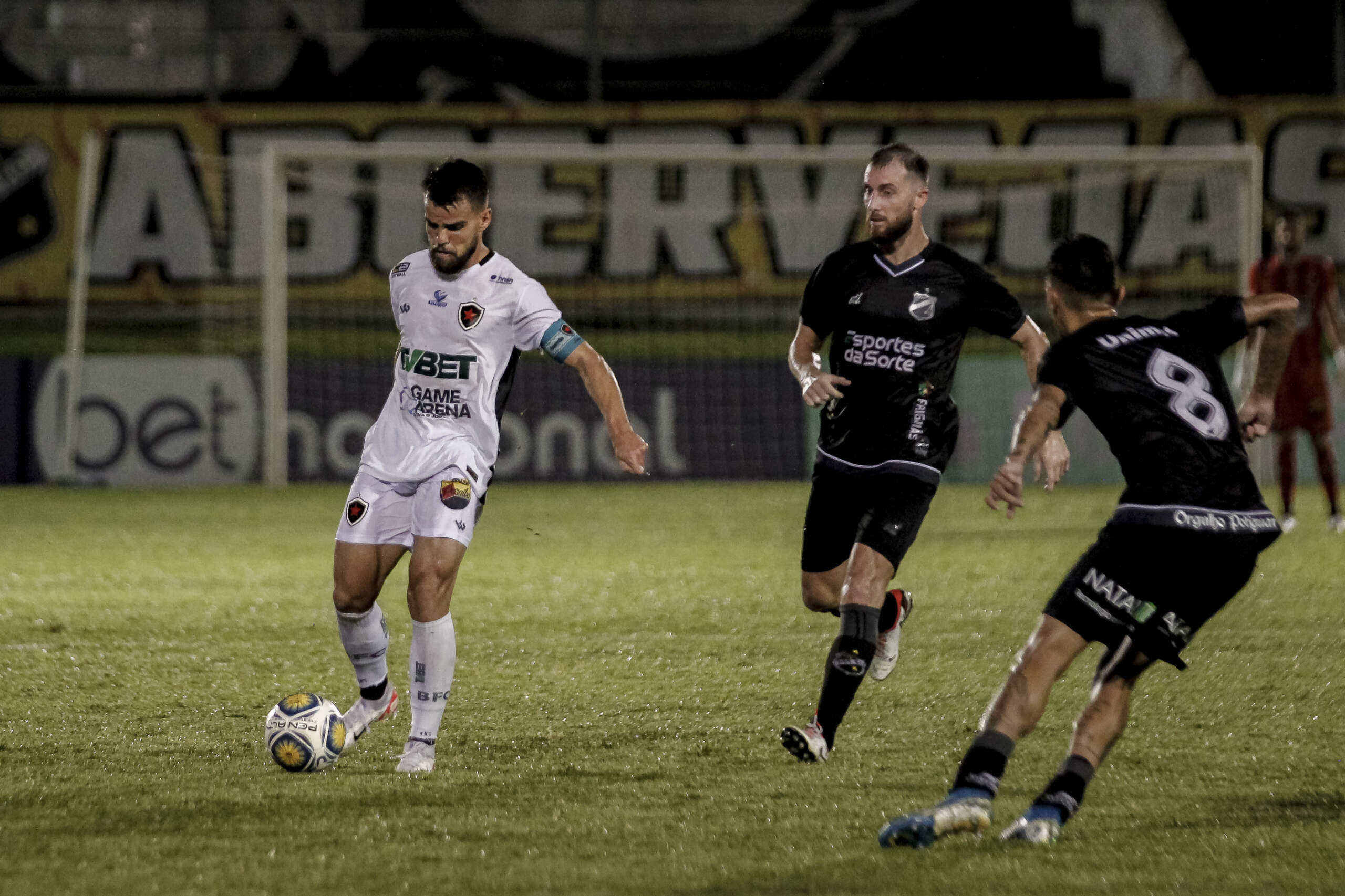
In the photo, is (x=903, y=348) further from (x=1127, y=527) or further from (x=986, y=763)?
(x=986, y=763)

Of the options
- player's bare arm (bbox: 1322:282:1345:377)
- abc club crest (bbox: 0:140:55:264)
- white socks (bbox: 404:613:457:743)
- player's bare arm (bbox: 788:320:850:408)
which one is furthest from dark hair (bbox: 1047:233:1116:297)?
abc club crest (bbox: 0:140:55:264)

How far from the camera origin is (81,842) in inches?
157

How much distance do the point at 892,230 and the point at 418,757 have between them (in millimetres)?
2220

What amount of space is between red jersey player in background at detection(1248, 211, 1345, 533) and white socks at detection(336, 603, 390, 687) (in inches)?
331

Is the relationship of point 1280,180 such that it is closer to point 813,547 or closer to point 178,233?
point 178,233

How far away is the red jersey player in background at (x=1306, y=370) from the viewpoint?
11.9m

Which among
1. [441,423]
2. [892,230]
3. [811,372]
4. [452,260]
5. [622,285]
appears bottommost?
[622,285]

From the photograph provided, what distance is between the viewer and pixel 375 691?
5367 mm

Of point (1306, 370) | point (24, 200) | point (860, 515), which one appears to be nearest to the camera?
point (860, 515)

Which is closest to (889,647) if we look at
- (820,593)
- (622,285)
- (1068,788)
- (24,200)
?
(820,593)

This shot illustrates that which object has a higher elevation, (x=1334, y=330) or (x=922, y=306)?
(x=922, y=306)

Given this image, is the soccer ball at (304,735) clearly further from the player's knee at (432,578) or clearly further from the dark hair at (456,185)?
the dark hair at (456,185)

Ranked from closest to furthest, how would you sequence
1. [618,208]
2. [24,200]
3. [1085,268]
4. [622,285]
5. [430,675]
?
[1085,268] < [430,675] < [24,200] < [622,285] < [618,208]

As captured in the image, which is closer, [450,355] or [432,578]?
[432,578]
